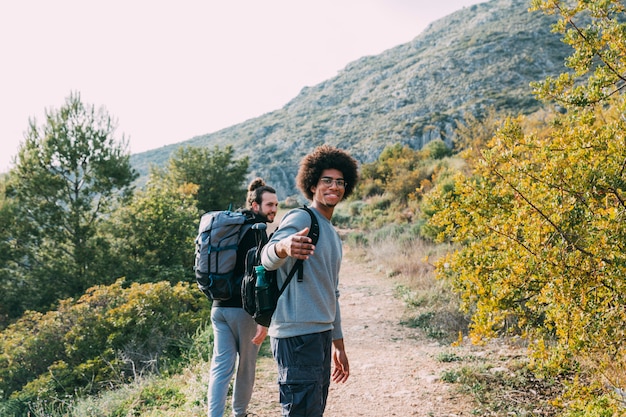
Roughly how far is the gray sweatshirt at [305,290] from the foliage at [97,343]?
4196mm

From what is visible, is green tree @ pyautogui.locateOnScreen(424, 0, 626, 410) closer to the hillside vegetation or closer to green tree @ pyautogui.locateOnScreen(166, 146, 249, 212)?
the hillside vegetation

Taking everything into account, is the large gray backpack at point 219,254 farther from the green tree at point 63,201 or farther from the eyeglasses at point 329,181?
the green tree at point 63,201

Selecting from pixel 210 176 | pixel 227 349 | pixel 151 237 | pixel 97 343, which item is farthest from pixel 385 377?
pixel 210 176

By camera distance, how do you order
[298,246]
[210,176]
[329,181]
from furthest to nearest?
[210,176], [329,181], [298,246]

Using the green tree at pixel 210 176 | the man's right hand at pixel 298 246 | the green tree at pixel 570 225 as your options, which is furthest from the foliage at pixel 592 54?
the green tree at pixel 210 176

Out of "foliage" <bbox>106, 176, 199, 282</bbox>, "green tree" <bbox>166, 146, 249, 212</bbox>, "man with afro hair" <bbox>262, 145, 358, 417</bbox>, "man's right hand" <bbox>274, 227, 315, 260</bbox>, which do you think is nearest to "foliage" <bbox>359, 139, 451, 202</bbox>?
"green tree" <bbox>166, 146, 249, 212</bbox>

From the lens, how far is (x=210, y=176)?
20.9 meters

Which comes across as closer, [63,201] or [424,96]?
[63,201]

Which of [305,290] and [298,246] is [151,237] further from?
[298,246]

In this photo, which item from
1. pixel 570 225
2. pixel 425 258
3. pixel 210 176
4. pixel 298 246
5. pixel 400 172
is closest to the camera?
pixel 298 246

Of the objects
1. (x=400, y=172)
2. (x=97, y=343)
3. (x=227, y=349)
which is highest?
(x=400, y=172)

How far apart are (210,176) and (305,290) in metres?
19.8

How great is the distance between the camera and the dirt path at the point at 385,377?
3.76 m

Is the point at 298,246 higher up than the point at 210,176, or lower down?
lower down
